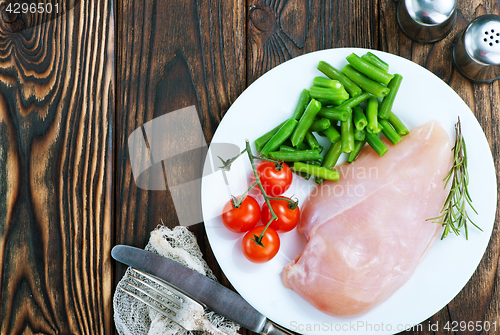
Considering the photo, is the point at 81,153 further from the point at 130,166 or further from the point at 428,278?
the point at 428,278

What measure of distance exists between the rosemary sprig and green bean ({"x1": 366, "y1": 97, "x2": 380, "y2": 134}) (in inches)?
11.2

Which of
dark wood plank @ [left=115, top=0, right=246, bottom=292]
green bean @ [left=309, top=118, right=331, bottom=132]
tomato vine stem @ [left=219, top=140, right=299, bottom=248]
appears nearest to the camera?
tomato vine stem @ [left=219, top=140, right=299, bottom=248]

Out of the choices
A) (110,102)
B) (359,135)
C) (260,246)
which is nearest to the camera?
(260,246)

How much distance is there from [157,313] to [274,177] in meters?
0.63

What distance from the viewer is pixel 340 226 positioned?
4.25 feet

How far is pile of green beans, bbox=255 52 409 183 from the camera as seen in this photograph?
1301mm

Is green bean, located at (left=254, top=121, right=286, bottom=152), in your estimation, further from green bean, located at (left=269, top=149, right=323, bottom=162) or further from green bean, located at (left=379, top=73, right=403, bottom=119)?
green bean, located at (left=379, top=73, right=403, bottom=119)

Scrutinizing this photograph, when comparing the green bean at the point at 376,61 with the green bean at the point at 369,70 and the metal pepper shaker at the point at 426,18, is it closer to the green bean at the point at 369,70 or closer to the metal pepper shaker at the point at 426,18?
the green bean at the point at 369,70

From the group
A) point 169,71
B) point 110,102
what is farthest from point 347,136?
point 110,102

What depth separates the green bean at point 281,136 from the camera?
4.30 ft

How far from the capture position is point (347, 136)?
131 cm

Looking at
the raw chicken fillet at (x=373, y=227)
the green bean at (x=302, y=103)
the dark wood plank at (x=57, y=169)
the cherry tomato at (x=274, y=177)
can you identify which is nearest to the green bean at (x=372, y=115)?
the raw chicken fillet at (x=373, y=227)

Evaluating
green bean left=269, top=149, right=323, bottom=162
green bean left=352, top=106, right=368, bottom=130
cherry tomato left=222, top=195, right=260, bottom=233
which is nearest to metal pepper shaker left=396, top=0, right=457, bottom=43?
green bean left=352, top=106, right=368, bottom=130

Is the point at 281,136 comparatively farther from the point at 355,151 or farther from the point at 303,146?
the point at 355,151
